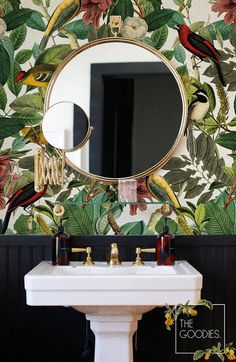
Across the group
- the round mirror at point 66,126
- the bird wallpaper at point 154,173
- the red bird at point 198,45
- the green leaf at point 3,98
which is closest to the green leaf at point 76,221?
the bird wallpaper at point 154,173

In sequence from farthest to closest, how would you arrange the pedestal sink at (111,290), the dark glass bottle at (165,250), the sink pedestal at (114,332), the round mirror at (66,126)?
the round mirror at (66,126), the dark glass bottle at (165,250), the sink pedestal at (114,332), the pedestal sink at (111,290)

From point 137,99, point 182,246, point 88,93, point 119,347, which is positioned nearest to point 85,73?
point 88,93

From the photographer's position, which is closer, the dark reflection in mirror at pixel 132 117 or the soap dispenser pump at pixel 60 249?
the soap dispenser pump at pixel 60 249

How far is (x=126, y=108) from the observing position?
3.25 m

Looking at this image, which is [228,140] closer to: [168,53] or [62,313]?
[168,53]

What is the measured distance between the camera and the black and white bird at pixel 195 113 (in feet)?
10.7

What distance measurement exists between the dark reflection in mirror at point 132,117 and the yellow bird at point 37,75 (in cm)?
23

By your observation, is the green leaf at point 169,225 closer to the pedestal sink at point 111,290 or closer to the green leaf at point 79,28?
the pedestal sink at point 111,290

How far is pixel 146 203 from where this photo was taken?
3207 millimetres

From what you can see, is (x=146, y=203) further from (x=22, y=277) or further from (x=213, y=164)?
(x=22, y=277)

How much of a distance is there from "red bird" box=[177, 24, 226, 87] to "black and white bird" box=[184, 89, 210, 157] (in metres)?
0.14

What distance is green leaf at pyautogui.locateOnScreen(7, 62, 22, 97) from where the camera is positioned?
326cm

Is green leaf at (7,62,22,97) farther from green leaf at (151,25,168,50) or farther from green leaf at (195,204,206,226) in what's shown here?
green leaf at (195,204,206,226)

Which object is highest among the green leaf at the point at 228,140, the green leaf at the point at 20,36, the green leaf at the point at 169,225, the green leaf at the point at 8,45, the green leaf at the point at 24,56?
the green leaf at the point at 20,36
